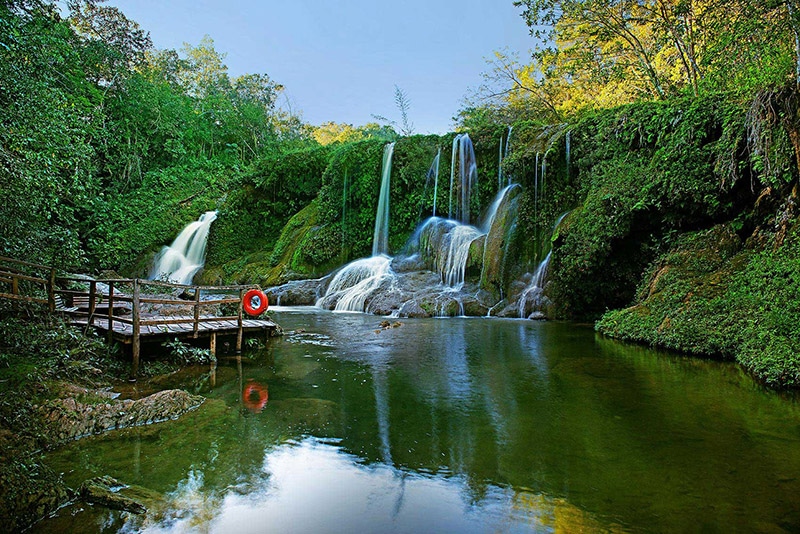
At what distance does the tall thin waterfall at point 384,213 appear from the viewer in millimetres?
19438

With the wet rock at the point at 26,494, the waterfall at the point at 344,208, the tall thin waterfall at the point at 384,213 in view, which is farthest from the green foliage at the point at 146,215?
the wet rock at the point at 26,494

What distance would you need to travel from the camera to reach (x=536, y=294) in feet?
43.2

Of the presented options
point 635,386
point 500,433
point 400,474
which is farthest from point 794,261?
point 400,474

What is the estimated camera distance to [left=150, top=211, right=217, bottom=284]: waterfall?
21.1 meters

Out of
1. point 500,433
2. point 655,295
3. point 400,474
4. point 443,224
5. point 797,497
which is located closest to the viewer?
point 797,497

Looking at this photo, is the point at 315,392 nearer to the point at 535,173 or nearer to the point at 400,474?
the point at 400,474

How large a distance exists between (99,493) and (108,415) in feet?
5.29

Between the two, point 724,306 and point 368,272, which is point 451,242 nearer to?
point 368,272

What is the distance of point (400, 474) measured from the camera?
369cm

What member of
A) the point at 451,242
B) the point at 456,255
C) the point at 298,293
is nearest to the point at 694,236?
the point at 456,255

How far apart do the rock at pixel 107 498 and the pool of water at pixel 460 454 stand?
0.07 metres

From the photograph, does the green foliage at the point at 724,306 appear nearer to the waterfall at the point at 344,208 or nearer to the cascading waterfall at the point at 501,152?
the cascading waterfall at the point at 501,152

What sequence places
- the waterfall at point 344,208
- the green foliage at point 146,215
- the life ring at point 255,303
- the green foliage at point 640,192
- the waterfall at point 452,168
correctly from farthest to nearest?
the green foliage at point 146,215 → the waterfall at point 344,208 → the waterfall at point 452,168 → the green foliage at point 640,192 → the life ring at point 255,303

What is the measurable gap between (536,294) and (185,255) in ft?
55.8
